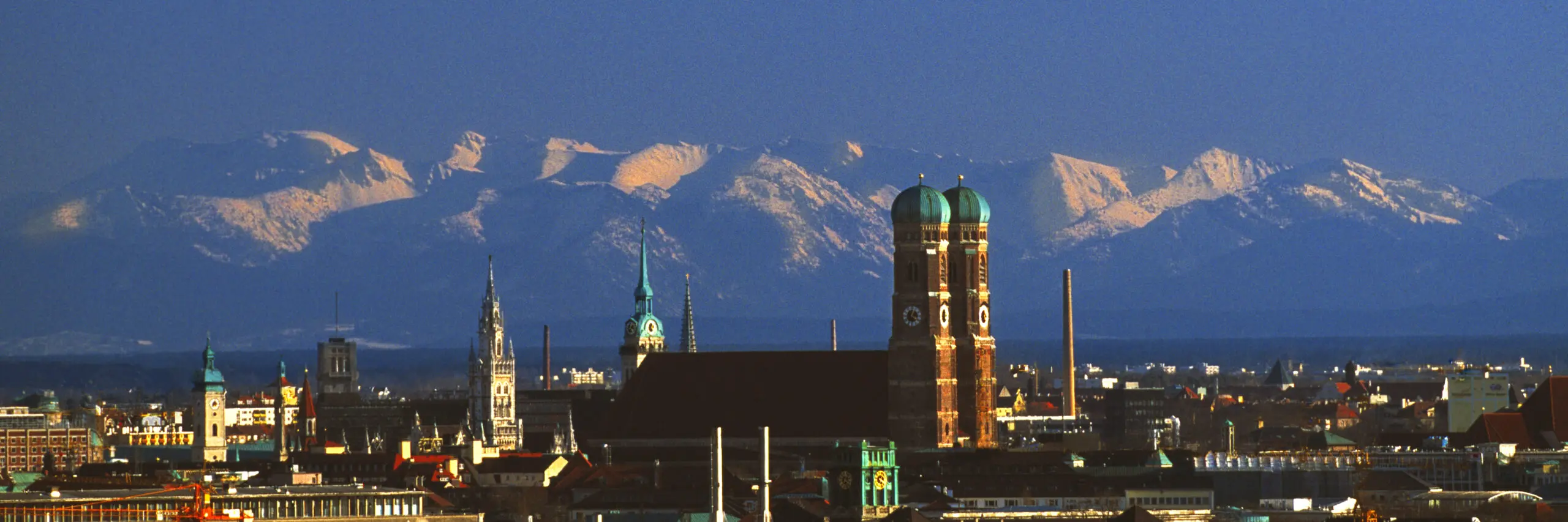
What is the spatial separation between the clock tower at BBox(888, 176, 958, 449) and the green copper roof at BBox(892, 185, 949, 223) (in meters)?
0.02

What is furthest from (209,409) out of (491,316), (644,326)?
(644,326)

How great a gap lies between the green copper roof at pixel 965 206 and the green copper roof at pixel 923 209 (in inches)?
16.2

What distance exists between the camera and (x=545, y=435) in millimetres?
158750

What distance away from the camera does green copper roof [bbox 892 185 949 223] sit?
136 metres

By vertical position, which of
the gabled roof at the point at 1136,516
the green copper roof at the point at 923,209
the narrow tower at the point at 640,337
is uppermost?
the green copper roof at the point at 923,209

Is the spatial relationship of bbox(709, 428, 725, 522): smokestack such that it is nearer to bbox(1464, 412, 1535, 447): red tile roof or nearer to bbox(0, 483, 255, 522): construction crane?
bbox(0, 483, 255, 522): construction crane

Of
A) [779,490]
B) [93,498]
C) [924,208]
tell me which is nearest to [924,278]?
[924,208]

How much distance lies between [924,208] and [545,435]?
28.2m

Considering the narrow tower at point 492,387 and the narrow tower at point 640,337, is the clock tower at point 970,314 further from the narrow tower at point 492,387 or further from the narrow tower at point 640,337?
the narrow tower at point 492,387

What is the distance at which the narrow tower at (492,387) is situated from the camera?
169375 mm

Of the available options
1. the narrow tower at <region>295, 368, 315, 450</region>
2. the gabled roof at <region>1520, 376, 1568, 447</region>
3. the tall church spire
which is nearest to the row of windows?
the gabled roof at <region>1520, 376, 1568, 447</region>

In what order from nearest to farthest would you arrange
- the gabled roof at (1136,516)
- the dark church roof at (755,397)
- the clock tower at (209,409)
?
the gabled roof at (1136,516) → the dark church roof at (755,397) → the clock tower at (209,409)

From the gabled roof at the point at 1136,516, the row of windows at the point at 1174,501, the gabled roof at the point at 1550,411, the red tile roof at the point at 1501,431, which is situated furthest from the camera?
the gabled roof at the point at 1550,411

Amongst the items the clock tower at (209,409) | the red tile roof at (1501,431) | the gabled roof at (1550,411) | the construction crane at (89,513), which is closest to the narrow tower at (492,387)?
the clock tower at (209,409)
